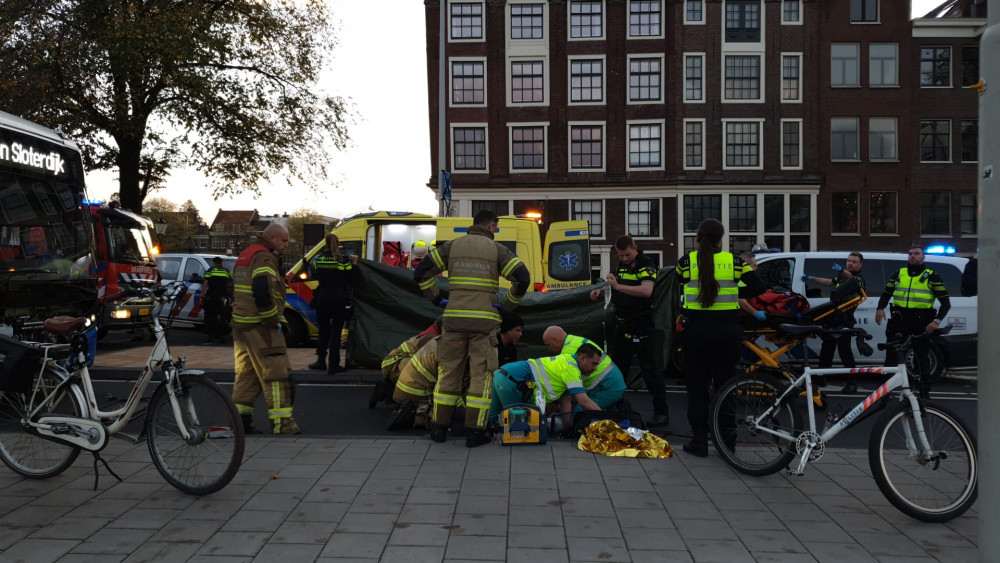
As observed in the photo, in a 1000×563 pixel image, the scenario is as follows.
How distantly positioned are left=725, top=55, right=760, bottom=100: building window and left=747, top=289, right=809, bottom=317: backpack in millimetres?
30284

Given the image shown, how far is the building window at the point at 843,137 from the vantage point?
38250mm

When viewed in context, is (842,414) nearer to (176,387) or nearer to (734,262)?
(734,262)

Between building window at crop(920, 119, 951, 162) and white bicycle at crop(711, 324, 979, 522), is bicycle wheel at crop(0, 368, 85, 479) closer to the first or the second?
white bicycle at crop(711, 324, 979, 522)

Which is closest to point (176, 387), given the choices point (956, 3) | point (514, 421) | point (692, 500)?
point (514, 421)

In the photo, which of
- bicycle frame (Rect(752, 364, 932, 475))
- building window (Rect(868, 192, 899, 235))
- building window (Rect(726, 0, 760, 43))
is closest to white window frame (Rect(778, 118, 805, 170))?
building window (Rect(868, 192, 899, 235))

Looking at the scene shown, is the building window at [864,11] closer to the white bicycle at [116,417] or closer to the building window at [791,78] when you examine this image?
the building window at [791,78]

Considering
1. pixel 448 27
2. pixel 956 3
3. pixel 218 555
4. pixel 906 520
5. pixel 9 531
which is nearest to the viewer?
pixel 218 555

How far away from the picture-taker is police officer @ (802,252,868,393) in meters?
9.83

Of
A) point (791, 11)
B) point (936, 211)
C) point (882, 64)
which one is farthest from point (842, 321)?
point (882, 64)

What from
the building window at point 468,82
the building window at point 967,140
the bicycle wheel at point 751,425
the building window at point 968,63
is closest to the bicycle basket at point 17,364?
the bicycle wheel at point 751,425

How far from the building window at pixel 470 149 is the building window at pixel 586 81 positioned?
492 cm

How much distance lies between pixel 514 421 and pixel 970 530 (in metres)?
3.27

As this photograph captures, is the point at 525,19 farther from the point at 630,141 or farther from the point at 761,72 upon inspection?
the point at 761,72

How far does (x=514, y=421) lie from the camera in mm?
6461
